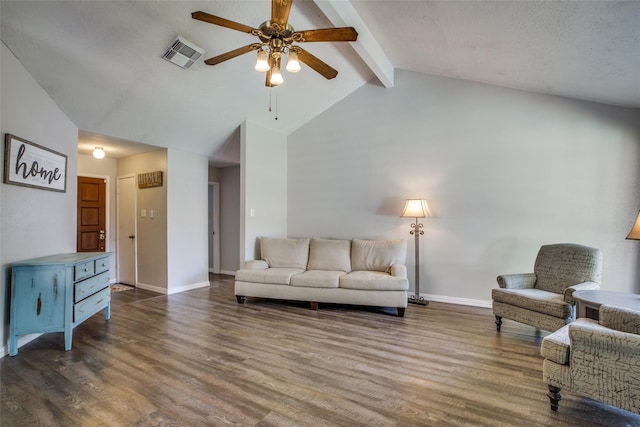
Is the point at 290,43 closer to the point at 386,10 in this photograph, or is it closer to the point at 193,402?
the point at 386,10

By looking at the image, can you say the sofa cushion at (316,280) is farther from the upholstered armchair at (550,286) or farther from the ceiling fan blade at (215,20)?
the ceiling fan blade at (215,20)

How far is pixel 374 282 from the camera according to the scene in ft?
12.0

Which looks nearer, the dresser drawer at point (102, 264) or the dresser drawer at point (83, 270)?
the dresser drawer at point (83, 270)

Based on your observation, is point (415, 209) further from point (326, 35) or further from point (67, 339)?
point (67, 339)

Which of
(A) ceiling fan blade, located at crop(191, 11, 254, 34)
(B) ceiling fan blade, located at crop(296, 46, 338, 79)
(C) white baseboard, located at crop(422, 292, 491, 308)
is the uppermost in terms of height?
(A) ceiling fan blade, located at crop(191, 11, 254, 34)

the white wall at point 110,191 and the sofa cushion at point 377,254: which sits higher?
the white wall at point 110,191

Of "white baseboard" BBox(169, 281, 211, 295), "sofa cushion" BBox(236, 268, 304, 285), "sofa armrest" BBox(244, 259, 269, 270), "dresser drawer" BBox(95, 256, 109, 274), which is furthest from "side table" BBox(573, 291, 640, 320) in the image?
"white baseboard" BBox(169, 281, 211, 295)

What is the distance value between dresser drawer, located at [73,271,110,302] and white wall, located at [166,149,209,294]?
134cm

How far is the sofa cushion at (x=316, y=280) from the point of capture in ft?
12.5

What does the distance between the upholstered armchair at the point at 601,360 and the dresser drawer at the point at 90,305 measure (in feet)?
12.3

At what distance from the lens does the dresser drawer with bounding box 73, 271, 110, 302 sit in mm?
2805

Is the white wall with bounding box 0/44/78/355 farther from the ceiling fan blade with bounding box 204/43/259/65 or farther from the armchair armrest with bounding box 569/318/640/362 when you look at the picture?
the armchair armrest with bounding box 569/318/640/362

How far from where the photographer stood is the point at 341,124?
4.98 metres

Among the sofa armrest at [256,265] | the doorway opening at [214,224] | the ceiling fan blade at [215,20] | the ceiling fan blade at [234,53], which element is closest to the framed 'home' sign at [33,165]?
the ceiling fan blade at [234,53]
